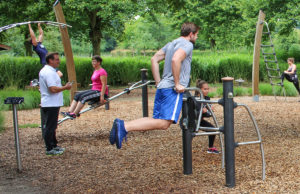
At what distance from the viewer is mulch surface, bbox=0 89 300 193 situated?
441cm

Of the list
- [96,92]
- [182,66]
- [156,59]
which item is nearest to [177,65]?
[182,66]

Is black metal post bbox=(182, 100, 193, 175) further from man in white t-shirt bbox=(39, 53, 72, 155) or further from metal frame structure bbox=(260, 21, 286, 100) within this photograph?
metal frame structure bbox=(260, 21, 286, 100)

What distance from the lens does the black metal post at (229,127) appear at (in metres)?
4.11

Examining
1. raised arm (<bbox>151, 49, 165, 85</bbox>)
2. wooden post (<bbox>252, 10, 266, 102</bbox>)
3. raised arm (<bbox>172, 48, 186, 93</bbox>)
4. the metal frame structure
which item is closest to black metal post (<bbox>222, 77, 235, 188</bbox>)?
raised arm (<bbox>172, 48, 186, 93</bbox>)

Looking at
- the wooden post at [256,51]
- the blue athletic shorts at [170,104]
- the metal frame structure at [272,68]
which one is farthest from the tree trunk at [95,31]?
the blue athletic shorts at [170,104]

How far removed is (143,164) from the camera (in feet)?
17.8

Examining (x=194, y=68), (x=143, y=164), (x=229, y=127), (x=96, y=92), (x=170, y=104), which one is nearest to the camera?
(x=229, y=127)

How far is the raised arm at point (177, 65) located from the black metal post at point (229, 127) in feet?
1.54

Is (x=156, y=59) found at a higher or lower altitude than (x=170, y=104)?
higher

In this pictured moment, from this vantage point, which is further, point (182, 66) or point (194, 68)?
point (194, 68)

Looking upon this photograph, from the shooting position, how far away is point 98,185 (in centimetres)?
455

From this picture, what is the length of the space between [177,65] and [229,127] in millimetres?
797

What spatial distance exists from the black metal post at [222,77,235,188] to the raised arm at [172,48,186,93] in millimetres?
469

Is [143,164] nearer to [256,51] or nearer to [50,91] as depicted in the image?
[50,91]
